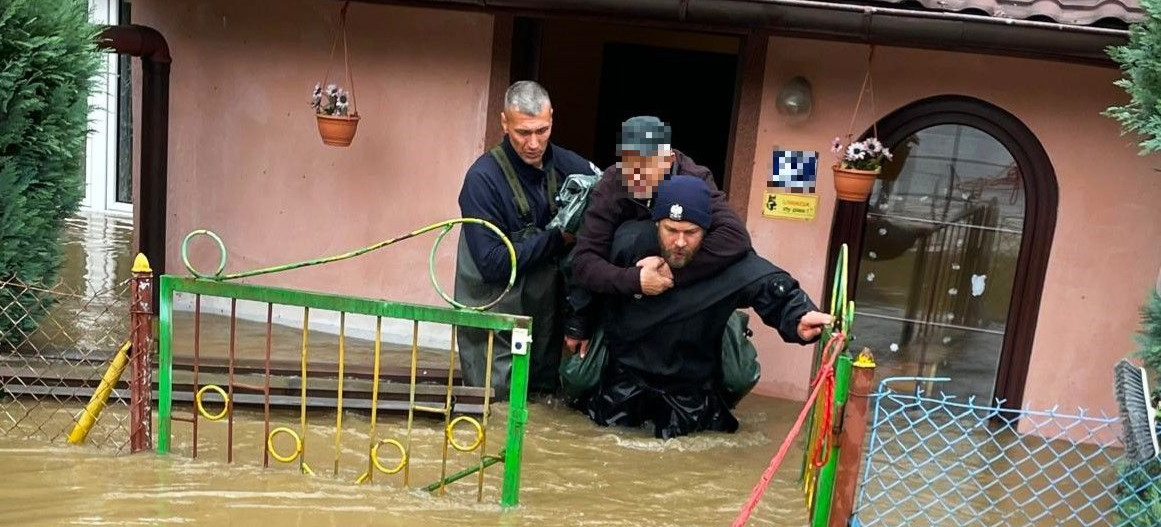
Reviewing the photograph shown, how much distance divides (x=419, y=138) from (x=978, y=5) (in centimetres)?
343

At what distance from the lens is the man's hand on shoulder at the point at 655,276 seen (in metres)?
5.01

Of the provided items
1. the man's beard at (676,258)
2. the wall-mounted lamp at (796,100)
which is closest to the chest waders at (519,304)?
the man's beard at (676,258)

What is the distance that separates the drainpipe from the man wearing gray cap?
3546 mm

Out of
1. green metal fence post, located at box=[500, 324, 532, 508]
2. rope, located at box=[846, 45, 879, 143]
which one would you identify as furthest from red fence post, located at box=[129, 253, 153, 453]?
rope, located at box=[846, 45, 879, 143]

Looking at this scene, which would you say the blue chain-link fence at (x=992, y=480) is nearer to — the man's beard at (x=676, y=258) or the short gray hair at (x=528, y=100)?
the man's beard at (x=676, y=258)

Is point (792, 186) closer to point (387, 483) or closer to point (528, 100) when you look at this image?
point (528, 100)

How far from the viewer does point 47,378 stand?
217 inches

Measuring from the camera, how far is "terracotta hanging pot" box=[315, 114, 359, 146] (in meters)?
6.76

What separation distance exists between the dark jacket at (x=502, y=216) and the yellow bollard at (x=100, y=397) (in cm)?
164

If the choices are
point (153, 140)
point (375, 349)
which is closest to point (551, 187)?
point (375, 349)

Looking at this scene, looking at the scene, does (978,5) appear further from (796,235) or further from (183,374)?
(183,374)

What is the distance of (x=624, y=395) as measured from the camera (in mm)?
5551

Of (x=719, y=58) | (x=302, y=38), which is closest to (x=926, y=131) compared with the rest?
(x=302, y=38)

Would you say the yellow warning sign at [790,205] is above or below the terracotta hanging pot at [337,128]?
below
